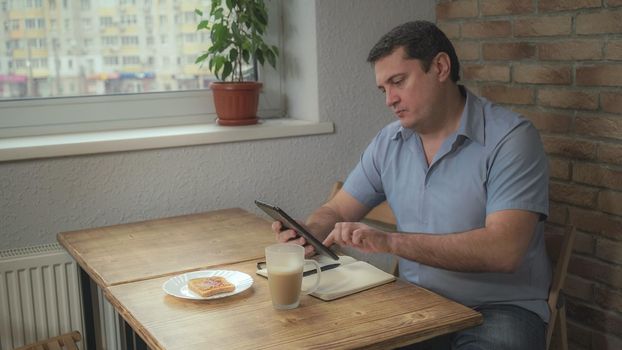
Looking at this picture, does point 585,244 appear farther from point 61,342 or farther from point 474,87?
point 61,342

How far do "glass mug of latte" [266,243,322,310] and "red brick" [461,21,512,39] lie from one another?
1.41m

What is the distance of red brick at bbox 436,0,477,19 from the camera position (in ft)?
8.84

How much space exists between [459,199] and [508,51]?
0.88m

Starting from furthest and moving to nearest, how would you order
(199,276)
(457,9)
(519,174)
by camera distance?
(457,9), (519,174), (199,276)

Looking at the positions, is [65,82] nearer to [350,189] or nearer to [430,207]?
[350,189]

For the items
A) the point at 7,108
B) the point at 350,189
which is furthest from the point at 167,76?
the point at 350,189

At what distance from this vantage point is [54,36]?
252cm

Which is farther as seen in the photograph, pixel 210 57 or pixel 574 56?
pixel 210 57

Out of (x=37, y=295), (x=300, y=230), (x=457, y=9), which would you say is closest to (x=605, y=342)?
(x=300, y=230)

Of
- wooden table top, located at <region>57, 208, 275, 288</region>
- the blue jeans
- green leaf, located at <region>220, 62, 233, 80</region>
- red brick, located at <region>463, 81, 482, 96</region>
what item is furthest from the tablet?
red brick, located at <region>463, 81, 482, 96</region>

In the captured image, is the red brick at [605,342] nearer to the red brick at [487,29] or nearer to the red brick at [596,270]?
the red brick at [596,270]

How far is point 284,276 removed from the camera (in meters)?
1.47

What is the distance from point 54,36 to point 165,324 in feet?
4.73

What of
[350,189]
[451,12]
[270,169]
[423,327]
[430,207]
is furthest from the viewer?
[451,12]
